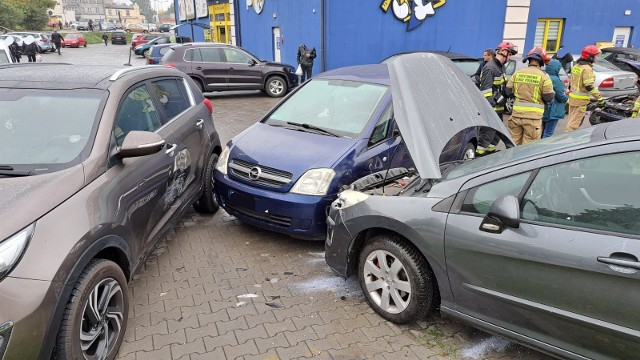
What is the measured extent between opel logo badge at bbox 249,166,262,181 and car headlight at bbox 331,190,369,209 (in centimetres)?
92

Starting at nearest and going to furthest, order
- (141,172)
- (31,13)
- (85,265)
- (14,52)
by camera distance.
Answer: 1. (85,265)
2. (141,172)
3. (14,52)
4. (31,13)

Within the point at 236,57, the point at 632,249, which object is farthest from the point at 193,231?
the point at 236,57

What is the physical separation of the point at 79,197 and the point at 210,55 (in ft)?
37.4

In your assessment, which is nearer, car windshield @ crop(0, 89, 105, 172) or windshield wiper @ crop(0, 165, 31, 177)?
windshield wiper @ crop(0, 165, 31, 177)

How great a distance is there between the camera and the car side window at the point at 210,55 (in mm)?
13102

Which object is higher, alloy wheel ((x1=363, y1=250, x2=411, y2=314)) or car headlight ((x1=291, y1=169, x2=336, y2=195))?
car headlight ((x1=291, y1=169, x2=336, y2=195))

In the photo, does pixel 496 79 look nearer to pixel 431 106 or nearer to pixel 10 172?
pixel 431 106

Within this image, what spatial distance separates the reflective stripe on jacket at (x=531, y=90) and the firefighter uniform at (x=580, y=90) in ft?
5.17

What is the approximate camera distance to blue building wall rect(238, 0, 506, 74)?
12844 mm

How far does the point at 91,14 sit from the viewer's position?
402 feet

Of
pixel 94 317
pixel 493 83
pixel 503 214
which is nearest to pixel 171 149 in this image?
pixel 94 317

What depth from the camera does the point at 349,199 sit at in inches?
131

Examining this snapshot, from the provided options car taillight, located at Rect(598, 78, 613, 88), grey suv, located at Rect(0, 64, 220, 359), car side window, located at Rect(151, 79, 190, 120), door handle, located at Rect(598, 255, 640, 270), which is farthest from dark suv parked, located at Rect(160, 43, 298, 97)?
door handle, located at Rect(598, 255, 640, 270)

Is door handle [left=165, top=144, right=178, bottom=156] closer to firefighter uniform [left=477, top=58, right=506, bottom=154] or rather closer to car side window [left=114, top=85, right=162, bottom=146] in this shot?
car side window [left=114, top=85, right=162, bottom=146]
